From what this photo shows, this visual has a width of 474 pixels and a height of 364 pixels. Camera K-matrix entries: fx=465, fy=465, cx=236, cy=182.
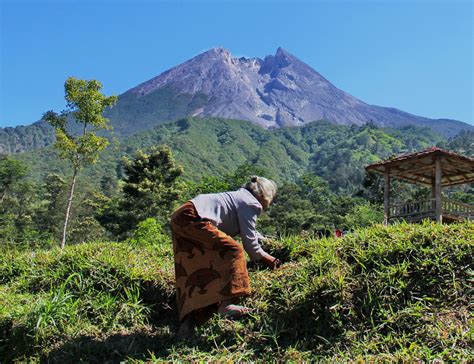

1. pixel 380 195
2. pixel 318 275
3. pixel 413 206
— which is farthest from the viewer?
pixel 380 195

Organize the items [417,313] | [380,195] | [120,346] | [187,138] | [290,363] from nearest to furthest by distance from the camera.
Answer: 1. [290,363]
2. [417,313]
3. [120,346]
4. [380,195]
5. [187,138]

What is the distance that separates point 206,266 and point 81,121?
17387mm

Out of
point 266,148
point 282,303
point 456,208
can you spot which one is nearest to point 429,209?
point 456,208

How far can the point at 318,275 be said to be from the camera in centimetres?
344

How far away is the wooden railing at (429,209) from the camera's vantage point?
520 inches

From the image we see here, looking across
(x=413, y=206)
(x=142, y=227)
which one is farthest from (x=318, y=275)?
(x=142, y=227)

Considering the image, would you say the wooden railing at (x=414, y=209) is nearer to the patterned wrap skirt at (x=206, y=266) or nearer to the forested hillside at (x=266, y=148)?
the patterned wrap skirt at (x=206, y=266)

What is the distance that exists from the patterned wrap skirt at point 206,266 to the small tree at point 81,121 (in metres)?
16.3

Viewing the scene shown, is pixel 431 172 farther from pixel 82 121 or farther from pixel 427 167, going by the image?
pixel 82 121

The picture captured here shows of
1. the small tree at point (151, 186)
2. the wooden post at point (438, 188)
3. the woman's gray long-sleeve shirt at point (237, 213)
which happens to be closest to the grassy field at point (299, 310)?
the woman's gray long-sleeve shirt at point (237, 213)

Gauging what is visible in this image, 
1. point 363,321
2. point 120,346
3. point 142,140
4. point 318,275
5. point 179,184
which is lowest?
point 120,346

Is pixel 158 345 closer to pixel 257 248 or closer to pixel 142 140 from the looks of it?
pixel 257 248

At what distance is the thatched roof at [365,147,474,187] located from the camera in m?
12.8

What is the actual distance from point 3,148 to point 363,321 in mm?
162307
